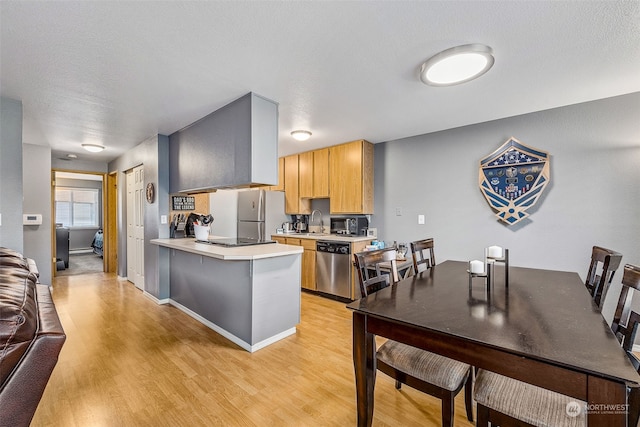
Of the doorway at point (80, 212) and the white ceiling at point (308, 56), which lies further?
the doorway at point (80, 212)

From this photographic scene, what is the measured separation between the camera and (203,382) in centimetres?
205

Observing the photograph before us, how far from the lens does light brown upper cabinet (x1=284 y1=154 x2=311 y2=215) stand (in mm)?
4922

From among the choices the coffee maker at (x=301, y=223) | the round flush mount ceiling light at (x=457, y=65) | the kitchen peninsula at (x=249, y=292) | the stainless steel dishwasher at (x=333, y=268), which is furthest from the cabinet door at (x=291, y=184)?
the round flush mount ceiling light at (x=457, y=65)

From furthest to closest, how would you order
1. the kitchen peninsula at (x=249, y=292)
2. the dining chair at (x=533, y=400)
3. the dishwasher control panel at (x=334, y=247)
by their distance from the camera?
the dishwasher control panel at (x=334, y=247)
the kitchen peninsula at (x=249, y=292)
the dining chair at (x=533, y=400)

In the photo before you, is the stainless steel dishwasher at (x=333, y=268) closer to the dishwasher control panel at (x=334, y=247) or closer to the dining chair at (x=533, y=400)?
the dishwasher control panel at (x=334, y=247)

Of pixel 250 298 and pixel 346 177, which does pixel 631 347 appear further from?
pixel 346 177

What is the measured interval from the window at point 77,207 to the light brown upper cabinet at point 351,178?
869cm

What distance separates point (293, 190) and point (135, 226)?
2.73 meters

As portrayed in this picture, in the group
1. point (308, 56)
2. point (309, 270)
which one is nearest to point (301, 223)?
point (309, 270)

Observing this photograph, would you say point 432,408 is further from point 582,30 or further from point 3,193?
point 3,193

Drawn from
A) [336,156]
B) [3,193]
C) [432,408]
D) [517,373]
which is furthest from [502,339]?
[3,193]

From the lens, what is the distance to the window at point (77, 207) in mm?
8398

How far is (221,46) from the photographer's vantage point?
1.81m

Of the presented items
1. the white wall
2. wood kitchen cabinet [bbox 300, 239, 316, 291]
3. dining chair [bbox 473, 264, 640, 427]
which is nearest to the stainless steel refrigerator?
wood kitchen cabinet [bbox 300, 239, 316, 291]
